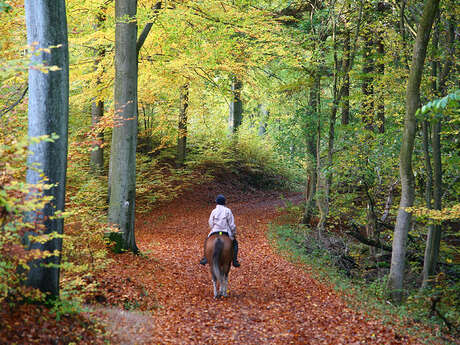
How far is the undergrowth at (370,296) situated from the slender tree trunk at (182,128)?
743 cm

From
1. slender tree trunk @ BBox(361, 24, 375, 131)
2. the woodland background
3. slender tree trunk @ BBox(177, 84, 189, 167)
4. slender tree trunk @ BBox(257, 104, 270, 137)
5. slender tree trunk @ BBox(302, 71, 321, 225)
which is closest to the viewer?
the woodland background

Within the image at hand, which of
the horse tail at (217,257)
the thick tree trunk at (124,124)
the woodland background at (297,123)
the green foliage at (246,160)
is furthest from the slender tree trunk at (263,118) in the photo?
the horse tail at (217,257)

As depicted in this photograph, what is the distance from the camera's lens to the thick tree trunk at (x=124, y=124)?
9.50 meters

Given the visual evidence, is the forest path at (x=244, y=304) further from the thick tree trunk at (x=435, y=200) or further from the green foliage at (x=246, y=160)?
the green foliage at (x=246, y=160)

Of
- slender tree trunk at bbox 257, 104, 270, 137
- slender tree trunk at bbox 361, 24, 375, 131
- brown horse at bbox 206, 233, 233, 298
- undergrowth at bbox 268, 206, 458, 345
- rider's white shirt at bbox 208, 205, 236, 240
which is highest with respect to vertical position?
slender tree trunk at bbox 361, 24, 375, 131

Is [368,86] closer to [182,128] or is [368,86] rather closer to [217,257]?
[217,257]

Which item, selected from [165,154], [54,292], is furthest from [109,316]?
[165,154]

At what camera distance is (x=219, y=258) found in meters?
8.31

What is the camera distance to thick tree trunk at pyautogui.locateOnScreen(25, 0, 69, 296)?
15.6ft

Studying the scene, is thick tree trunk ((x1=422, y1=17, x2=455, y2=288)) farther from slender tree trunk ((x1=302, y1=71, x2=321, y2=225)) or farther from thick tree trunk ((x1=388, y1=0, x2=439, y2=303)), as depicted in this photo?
slender tree trunk ((x1=302, y1=71, x2=321, y2=225))

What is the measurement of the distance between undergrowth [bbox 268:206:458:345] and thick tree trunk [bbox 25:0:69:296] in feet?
19.9

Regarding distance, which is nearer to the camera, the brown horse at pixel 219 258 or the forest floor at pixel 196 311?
the forest floor at pixel 196 311

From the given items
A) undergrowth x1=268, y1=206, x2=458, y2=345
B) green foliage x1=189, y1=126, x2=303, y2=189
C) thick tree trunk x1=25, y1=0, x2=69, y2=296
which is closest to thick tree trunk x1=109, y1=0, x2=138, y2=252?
thick tree trunk x1=25, y1=0, x2=69, y2=296

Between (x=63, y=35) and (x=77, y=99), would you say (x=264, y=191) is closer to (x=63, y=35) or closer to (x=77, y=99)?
(x=77, y=99)
